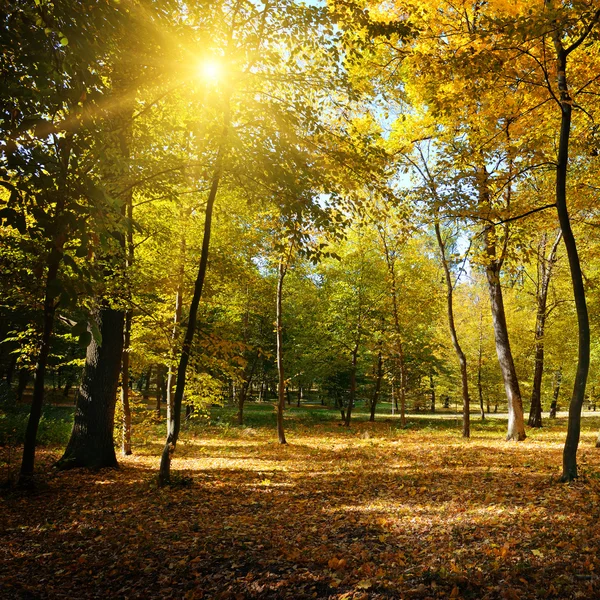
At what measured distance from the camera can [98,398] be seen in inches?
374

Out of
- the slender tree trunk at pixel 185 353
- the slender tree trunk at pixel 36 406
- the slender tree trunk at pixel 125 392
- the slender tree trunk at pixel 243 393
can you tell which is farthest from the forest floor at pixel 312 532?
the slender tree trunk at pixel 243 393

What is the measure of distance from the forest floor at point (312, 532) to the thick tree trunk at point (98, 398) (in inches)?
21.2

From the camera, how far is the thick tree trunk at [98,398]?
9414 millimetres

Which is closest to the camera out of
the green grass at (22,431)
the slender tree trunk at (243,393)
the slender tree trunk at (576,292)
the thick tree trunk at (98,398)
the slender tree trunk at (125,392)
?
the slender tree trunk at (576,292)

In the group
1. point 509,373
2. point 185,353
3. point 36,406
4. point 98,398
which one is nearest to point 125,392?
point 98,398

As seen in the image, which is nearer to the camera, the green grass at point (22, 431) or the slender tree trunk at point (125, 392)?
the slender tree trunk at point (125, 392)

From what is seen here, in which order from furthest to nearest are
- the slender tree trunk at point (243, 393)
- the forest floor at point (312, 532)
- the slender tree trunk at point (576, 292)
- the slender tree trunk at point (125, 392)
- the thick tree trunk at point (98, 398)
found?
1. the slender tree trunk at point (243, 393)
2. the slender tree trunk at point (125, 392)
3. the thick tree trunk at point (98, 398)
4. the slender tree trunk at point (576, 292)
5. the forest floor at point (312, 532)

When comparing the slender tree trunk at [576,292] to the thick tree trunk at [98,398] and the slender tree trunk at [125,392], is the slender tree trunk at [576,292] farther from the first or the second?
the slender tree trunk at [125,392]

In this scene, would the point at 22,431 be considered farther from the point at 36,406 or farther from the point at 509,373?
the point at 509,373

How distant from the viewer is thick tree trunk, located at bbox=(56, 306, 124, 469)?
371 inches

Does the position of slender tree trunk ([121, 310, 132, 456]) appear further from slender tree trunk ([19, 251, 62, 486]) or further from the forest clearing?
slender tree trunk ([19, 251, 62, 486])

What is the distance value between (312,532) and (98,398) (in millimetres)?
6152

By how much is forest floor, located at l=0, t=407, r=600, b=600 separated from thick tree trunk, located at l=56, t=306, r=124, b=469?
1.76 ft

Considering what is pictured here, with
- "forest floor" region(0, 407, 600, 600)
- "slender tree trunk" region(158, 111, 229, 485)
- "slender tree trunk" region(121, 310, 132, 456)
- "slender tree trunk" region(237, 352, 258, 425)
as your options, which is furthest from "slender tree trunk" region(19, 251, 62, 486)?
"slender tree trunk" region(237, 352, 258, 425)
